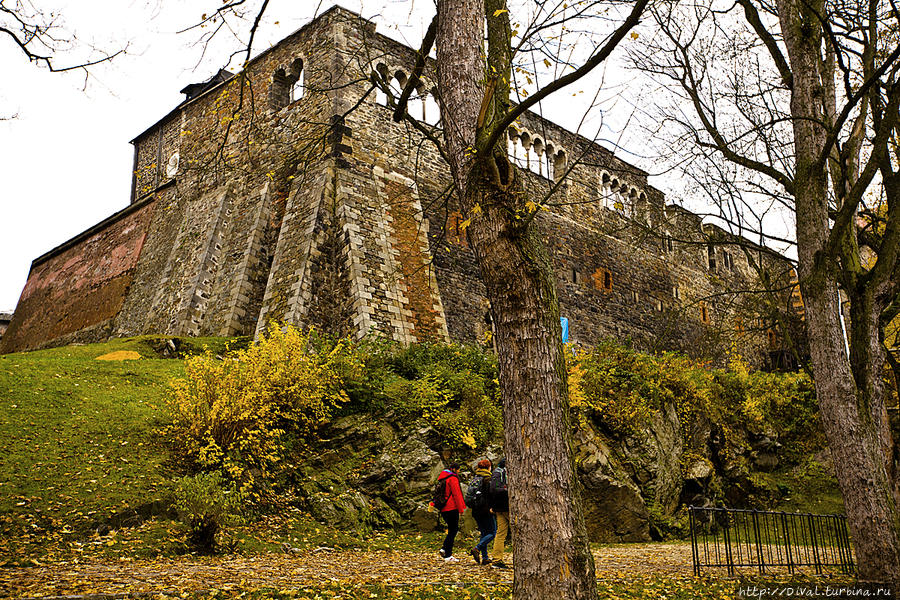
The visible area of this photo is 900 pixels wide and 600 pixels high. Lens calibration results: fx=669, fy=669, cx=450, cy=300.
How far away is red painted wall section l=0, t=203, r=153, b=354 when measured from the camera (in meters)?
23.0

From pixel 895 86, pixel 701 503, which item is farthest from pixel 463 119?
pixel 701 503

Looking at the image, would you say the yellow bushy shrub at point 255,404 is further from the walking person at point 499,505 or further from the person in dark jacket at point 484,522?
the walking person at point 499,505

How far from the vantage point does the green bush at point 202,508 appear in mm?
7207

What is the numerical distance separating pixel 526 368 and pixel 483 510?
438 centimetres

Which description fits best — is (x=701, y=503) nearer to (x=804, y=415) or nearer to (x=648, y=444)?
(x=648, y=444)

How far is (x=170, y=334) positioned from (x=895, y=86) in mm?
15663

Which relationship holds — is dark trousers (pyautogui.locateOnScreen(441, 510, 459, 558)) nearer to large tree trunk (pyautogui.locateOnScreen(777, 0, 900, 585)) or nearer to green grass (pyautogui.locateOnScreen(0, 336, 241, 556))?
green grass (pyautogui.locateOnScreen(0, 336, 241, 556))

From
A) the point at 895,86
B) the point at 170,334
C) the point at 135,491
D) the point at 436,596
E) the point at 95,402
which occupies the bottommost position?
the point at 436,596

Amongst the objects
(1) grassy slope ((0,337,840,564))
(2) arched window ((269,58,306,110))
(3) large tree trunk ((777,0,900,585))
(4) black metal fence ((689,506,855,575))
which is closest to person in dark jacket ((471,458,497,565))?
(1) grassy slope ((0,337,840,564))

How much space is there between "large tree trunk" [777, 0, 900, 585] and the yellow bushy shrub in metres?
6.84

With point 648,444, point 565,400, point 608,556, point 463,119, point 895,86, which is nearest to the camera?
point 565,400

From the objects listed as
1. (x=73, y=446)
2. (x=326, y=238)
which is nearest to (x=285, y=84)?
(x=326, y=238)

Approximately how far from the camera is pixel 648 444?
13.0 meters

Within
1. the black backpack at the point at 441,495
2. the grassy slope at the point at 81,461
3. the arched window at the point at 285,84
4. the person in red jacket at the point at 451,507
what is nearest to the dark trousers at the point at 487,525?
the person in red jacket at the point at 451,507
